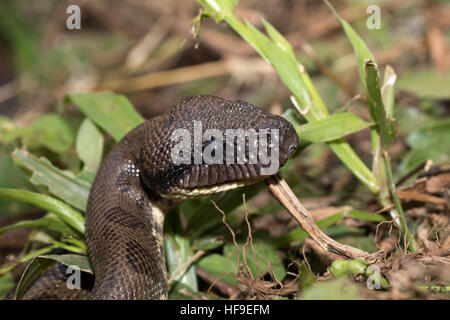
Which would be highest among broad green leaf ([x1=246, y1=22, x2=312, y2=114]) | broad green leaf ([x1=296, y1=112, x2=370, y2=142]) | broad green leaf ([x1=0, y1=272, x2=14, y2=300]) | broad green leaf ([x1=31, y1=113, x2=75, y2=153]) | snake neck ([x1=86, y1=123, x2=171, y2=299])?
broad green leaf ([x1=246, y1=22, x2=312, y2=114])

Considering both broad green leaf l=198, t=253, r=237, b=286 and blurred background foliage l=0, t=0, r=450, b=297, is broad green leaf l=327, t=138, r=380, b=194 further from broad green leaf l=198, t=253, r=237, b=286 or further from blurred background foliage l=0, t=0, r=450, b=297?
broad green leaf l=198, t=253, r=237, b=286

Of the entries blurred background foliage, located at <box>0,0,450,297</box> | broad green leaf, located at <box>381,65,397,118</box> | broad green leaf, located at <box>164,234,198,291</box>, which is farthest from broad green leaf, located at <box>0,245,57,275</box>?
broad green leaf, located at <box>381,65,397,118</box>

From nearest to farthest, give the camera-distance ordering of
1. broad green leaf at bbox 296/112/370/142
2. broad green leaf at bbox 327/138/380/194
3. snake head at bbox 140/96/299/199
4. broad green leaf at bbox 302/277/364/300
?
broad green leaf at bbox 302/277/364/300 → snake head at bbox 140/96/299/199 → broad green leaf at bbox 296/112/370/142 → broad green leaf at bbox 327/138/380/194

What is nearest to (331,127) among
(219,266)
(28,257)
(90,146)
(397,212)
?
(397,212)

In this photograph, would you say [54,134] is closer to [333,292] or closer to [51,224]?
[51,224]

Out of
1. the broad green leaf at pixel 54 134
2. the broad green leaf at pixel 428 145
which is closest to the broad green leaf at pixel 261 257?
the broad green leaf at pixel 428 145
